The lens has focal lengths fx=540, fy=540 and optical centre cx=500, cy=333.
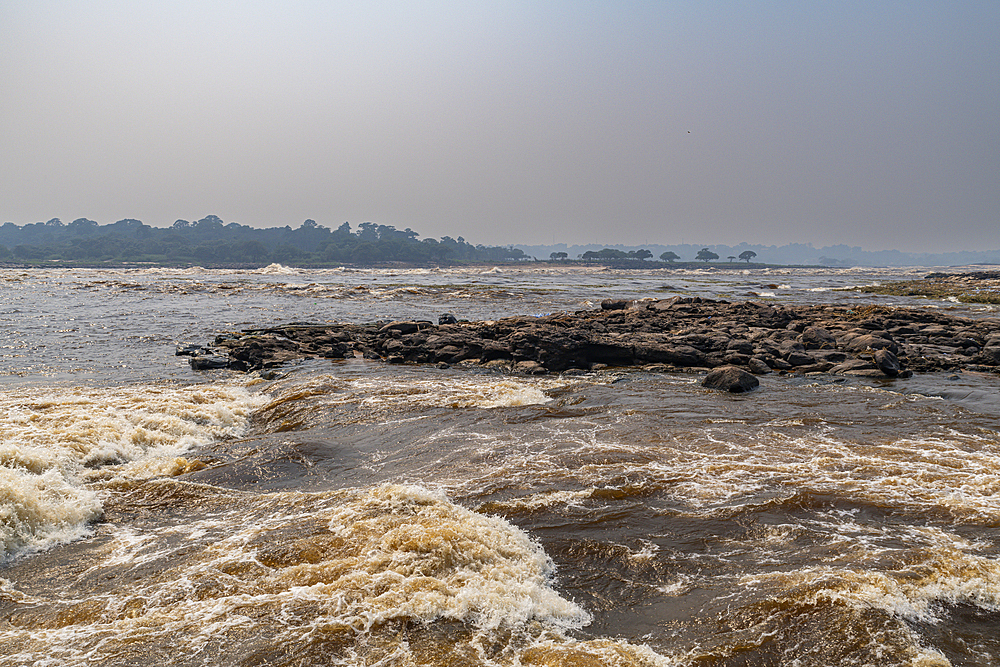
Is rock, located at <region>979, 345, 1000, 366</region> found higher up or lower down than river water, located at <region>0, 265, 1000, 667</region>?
higher up

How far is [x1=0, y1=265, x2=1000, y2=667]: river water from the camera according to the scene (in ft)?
13.5

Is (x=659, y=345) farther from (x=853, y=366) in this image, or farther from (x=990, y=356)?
(x=990, y=356)

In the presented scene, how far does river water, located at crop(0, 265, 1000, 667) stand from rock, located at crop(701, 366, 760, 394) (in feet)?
1.52

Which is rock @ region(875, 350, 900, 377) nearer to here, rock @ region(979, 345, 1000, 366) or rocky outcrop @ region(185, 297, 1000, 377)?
rocky outcrop @ region(185, 297, 1000, 377)

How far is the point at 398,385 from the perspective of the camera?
45.0 feet

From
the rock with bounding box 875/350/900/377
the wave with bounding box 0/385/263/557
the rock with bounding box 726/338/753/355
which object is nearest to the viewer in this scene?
the wave with bounding box 0/385/263/557

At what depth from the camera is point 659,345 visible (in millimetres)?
16500

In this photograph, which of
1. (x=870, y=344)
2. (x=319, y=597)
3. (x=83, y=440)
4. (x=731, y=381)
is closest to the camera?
(x=319, y=597)

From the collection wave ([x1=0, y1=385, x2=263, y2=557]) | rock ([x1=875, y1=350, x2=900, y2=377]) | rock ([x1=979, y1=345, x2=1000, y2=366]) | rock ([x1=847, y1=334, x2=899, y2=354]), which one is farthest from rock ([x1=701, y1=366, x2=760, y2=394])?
wave ([x1=0, y1=385, x2=263, y2=557])

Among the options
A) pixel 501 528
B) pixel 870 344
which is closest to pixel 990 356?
pixel 870 344

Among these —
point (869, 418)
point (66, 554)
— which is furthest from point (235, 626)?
point (869, 418)

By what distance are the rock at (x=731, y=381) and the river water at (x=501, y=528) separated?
0.46 meters

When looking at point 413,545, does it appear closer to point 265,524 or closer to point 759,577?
point 265,524

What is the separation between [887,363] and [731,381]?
4.67 metres
